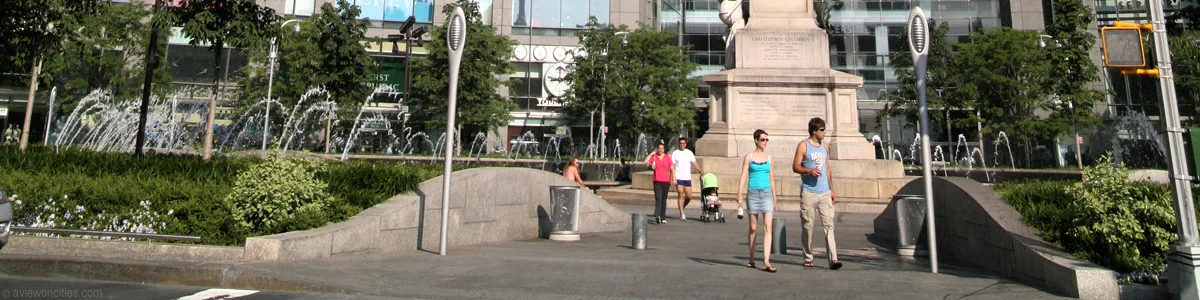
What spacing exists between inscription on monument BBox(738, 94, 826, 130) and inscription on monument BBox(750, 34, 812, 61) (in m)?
1.16

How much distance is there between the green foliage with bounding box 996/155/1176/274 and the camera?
6105mm

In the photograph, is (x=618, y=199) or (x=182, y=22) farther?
(x=618, y=199)

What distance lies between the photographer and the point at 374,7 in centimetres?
5519

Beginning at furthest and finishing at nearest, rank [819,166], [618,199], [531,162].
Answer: [531,162] < [618,199] < [819,166]

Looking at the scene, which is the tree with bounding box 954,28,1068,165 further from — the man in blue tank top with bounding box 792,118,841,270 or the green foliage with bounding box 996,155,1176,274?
the man in blue tank top with bounding box 792,118,841,270

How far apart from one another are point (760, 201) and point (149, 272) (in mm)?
5982

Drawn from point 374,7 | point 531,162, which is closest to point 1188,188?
point 531,162

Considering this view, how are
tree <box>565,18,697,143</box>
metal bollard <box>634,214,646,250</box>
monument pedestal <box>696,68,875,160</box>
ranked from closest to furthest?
metal bollard <box>634,214,646,250</box>
monument pedestal <box>696,68,875,160</box>
tree <box>565,18,697,143</box>

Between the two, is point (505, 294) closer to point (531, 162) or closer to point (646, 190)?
point (646, 190)

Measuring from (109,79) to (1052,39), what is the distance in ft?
186

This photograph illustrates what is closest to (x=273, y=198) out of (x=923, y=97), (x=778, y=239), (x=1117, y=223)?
(x=778, y=239)

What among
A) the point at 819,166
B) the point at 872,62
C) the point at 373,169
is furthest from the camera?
the point at 872,62

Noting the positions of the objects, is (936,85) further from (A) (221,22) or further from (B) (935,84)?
(A) (221,22)

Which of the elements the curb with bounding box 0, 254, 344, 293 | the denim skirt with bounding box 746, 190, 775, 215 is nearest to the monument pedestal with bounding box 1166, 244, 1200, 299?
the denim skirt with bounding box 746, 190, 775, 215
